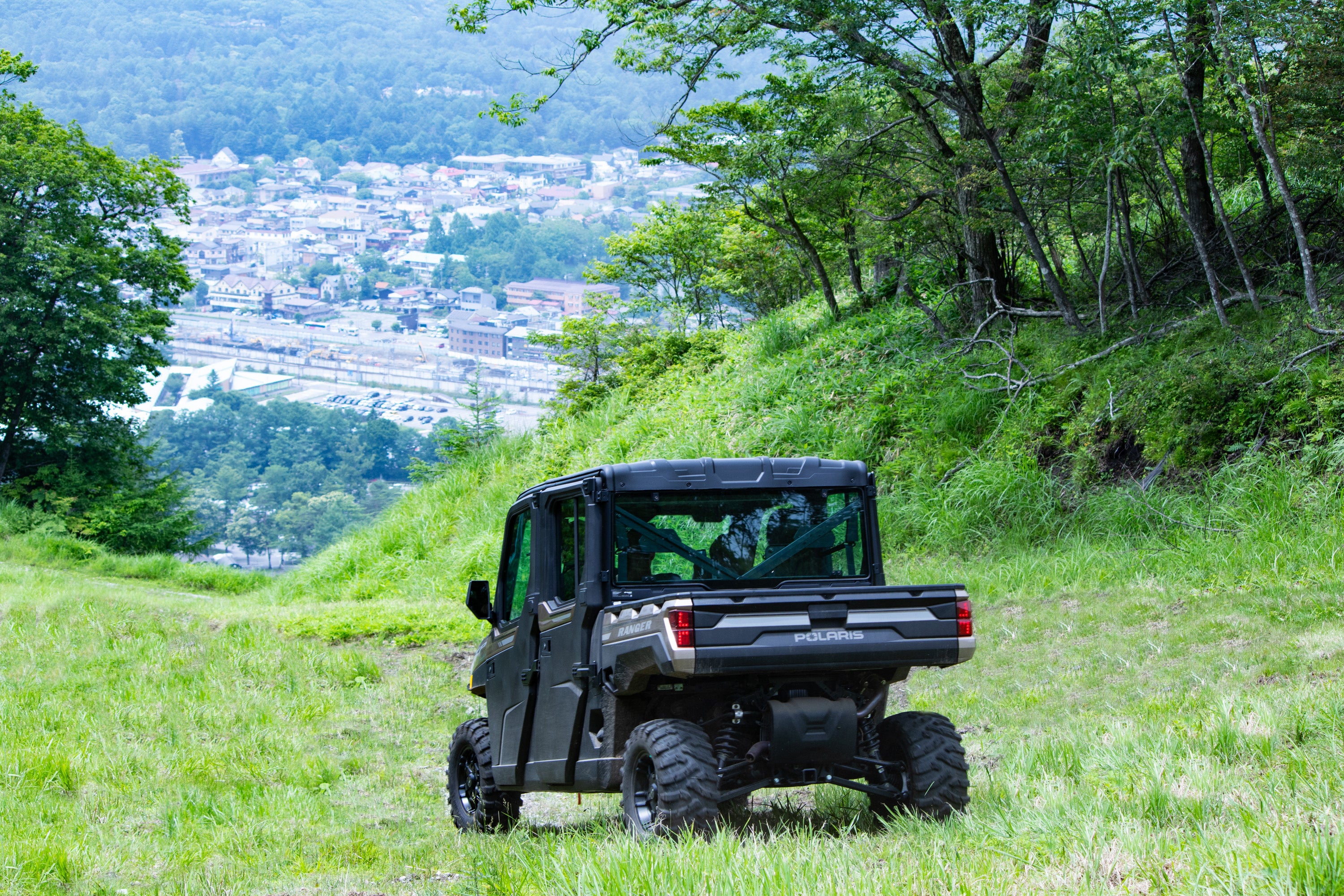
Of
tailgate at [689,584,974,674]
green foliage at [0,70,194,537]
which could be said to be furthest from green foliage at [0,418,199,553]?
tailgate at [689,584,974,674]

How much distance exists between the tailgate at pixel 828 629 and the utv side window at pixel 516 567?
1946mm

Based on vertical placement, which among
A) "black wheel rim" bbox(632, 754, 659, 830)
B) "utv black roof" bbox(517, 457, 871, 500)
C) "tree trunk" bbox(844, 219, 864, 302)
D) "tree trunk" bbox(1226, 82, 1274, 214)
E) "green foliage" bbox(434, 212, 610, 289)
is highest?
"green foliage" bbox(434, 212, 610, 289)

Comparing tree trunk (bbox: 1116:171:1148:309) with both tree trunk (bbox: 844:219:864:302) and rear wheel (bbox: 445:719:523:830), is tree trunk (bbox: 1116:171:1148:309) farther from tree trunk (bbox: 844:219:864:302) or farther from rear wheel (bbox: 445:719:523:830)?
rear wheel (bbox: 445:719:523:830)

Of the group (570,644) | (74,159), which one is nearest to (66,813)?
(570,644)

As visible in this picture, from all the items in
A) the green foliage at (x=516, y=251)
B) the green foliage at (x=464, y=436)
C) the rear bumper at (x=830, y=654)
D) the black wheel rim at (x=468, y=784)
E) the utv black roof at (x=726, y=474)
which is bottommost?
the black wheel rim at (x=468, y=784)

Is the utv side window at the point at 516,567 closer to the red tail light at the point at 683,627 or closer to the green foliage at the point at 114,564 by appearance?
the red tail light at the point at 683,627

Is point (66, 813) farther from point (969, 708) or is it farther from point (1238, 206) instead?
point (1238, 206)

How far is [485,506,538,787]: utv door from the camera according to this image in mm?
5996

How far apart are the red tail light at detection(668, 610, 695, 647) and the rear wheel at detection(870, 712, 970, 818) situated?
1.16 meters

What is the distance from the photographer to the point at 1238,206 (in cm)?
1545

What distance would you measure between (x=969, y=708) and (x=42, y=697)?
317 inches

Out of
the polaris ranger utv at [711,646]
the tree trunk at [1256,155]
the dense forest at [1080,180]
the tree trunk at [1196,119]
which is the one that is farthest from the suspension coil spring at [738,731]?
the tree trunk at [1256,155]

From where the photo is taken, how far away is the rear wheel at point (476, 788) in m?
6.41

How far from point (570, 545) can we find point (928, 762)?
2.08m
